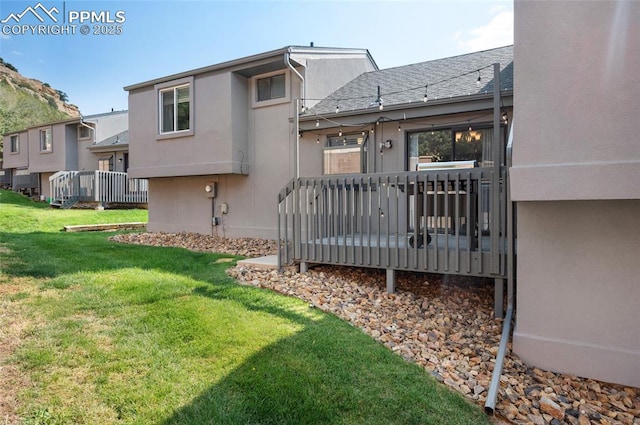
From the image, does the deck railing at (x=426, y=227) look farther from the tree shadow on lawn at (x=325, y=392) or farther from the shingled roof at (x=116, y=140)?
the shingled roof at (x=116, y=140)

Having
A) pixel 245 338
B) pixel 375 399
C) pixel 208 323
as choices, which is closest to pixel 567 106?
pixel 375 399

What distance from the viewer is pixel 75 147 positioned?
20891mm

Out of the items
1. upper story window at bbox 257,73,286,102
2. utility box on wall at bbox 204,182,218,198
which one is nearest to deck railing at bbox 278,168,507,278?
upper story window at bbox 257,73,286,102

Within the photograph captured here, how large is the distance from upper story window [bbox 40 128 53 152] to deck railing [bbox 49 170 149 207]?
5.40 meters

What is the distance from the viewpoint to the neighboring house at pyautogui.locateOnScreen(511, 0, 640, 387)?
2.99m

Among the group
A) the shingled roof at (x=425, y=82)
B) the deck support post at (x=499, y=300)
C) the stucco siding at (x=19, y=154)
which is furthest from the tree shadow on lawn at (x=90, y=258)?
the stucco siding at (x=19, y=154)

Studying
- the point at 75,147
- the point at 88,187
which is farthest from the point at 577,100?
the point at 75,147

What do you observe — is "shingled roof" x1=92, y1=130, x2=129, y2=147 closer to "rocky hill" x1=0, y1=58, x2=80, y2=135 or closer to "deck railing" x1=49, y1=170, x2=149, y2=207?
"deck railing" x1=49, y1=170, x2=149, y2=207

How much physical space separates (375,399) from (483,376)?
1183 millimetres

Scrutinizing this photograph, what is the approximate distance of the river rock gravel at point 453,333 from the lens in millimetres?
2982

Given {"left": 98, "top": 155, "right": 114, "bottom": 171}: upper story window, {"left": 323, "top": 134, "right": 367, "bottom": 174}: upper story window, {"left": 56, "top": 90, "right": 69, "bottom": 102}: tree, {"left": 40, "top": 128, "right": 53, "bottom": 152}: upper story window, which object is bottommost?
{"left": 323, "top": 134, "right": 367, "bottom": 174}: upper story window

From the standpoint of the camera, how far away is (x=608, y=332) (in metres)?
3.28

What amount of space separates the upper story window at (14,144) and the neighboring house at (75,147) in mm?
2244

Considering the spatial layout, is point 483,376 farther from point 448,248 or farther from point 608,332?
point 448,248
